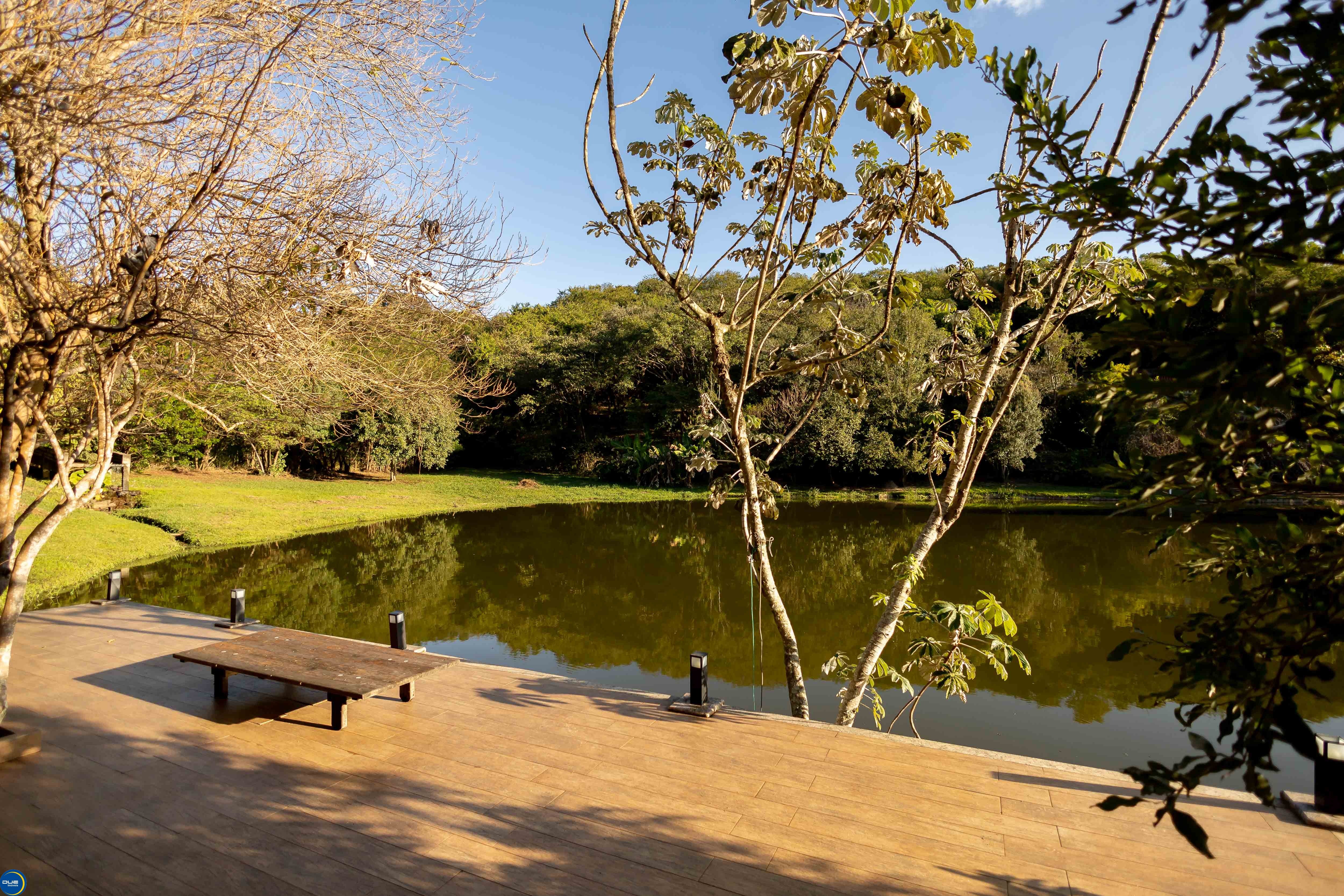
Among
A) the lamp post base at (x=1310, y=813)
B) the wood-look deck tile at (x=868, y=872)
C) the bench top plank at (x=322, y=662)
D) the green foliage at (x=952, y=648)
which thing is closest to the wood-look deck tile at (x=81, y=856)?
the bench top plank at (x=322, y=662)

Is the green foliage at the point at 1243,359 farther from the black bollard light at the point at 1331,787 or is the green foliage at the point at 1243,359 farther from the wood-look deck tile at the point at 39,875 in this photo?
the wood-look deck tile at the point at 39,875

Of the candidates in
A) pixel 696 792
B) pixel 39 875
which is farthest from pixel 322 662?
pixel 696 792

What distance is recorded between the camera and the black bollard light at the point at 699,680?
409 centimetres

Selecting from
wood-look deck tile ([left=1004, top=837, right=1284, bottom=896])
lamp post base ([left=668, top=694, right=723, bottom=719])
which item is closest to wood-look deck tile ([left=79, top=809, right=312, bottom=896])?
lamp post base ([left=668, top=694, right=723, bottom=719])

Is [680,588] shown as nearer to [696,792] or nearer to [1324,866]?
[696,792]

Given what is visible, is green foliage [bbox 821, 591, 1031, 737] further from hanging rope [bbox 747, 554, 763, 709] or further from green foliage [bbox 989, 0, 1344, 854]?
green foliage [bbox 989, 0, 1344, 854]

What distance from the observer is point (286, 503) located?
54.7 ft

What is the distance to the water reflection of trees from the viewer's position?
7.49m

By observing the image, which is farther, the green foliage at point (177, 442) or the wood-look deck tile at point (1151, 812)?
the green foliage at point (177, 442)

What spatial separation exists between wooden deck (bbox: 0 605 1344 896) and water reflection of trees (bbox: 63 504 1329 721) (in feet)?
5.19

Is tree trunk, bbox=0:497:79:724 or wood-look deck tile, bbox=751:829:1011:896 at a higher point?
tree trunk, bbox=0:497:79:724

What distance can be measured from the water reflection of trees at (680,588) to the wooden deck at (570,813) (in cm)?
158

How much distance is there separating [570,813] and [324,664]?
1932 mm

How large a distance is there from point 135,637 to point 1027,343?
670cm
